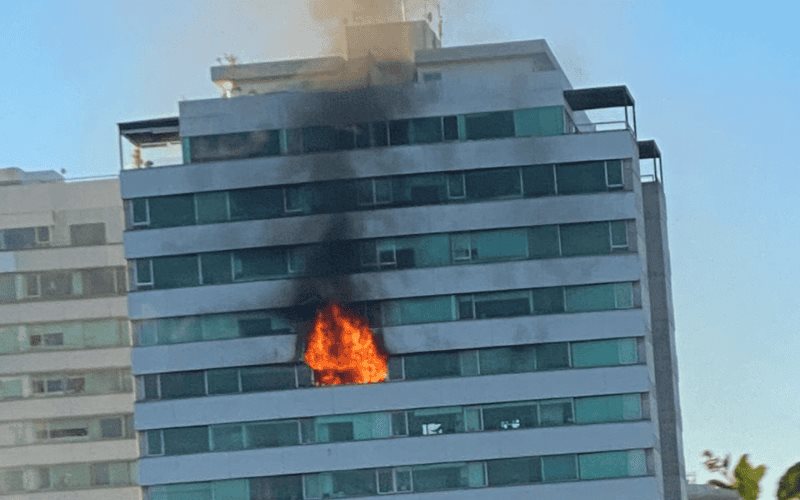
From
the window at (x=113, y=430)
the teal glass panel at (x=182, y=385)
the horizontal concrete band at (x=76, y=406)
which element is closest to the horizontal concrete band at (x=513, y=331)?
the teal glass panel at (x=182, y=385)

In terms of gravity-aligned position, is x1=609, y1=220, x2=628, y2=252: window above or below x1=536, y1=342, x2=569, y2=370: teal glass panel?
above

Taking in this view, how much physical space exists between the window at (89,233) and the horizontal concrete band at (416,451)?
22711mm

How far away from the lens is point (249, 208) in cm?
14162

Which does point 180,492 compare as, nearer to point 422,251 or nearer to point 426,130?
point 422,251

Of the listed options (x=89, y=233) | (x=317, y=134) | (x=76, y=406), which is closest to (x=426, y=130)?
(x=317, y=134)

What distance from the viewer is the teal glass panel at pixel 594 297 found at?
140000 mm

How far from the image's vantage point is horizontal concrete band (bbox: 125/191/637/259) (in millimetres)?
139500

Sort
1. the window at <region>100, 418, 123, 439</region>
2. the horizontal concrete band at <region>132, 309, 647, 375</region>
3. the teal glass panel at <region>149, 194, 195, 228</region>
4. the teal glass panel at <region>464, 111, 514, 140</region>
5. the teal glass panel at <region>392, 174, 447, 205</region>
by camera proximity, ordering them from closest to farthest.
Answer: the horizontal concrete band at <region>132, 309, 647, 375</region> < the teal glass panel at <region>464, 111, 514, 140</region> < the teal glass panel at <region>392, 174, 447, 205</region> < the teal glass panel at <region>149, 194, 195, 228</region> < the window at <region>100, 418, 123, 439</region>

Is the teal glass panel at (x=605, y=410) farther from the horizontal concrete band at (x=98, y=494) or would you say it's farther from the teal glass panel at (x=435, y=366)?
the horizontal concrete band at (x=98, y=494)

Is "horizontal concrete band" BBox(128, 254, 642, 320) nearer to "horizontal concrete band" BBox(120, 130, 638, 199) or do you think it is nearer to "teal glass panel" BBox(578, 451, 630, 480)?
"horizontal concrete band" BBox(120, 130, 638, 199)

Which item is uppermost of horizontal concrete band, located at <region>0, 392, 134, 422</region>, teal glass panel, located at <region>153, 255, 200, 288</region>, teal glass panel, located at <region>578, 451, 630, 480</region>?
teal glass panel, located at <region>153, 255, 200, 288</region>

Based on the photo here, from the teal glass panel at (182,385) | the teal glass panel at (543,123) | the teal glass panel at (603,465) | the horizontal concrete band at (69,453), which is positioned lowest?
the teal glass panel at (603,465)

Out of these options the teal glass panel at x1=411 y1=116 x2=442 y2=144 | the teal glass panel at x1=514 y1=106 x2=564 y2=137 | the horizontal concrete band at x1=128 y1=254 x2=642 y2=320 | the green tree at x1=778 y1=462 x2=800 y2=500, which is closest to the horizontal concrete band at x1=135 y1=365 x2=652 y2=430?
the horizontal concrete band at x1=128 y1=254 x2=642 y2=320

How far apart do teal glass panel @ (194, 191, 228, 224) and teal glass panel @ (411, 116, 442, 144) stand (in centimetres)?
1047
